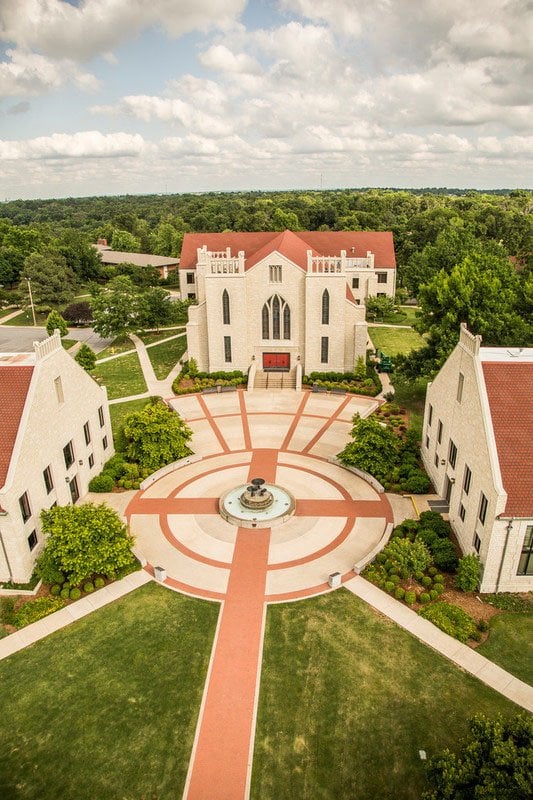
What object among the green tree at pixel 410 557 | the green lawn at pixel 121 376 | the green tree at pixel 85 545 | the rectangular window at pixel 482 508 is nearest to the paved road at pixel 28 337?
the green lawn at pixel 121 376

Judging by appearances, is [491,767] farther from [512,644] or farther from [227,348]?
[227,348]

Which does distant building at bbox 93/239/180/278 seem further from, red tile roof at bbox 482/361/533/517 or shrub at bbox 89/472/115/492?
red tile roof at bbox 482/361/533/517

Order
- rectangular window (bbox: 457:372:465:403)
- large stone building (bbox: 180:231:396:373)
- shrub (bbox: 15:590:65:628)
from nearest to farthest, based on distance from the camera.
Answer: shrub (bbox: 15:590:65:628) → rectangular window (bbox: 457:372:465:403) → large stone building (bbox: 180:231:396:373)

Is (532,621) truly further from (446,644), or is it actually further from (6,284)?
(6,284)

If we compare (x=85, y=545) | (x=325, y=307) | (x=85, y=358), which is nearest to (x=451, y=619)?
(x=85, y=545)

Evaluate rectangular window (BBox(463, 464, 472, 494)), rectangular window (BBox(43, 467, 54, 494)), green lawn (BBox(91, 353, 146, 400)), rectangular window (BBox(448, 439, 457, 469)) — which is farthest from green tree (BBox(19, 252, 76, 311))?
rectangular window (BBox(463, 464, 472, 494))

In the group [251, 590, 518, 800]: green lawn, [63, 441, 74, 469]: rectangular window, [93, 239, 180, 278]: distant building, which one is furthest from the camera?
[93, 239, 180, 278]: distant building

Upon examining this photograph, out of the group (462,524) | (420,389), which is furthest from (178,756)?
(420,389)
